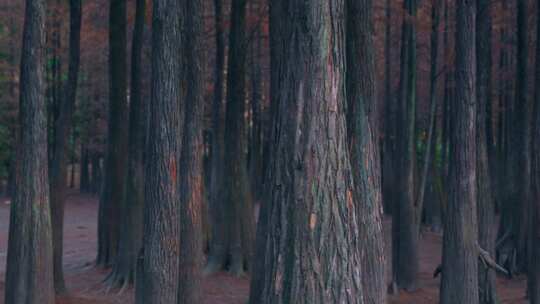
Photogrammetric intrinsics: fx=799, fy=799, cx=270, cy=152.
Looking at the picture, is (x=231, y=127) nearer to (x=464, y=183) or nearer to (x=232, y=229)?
(x=232, y=229)

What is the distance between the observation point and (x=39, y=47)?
13.7 metres

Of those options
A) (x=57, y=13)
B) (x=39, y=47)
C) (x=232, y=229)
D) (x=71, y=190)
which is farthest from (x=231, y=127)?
(x=71, y=190)

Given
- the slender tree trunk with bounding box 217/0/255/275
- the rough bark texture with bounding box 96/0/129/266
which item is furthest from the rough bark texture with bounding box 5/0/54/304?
the slender tree trunk with bounding box 217/0/255/275

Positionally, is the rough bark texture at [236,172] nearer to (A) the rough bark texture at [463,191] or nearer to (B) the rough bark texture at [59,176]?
(B) the rough bark texture at [59,176]

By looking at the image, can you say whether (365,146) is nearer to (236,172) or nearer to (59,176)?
(59,176)

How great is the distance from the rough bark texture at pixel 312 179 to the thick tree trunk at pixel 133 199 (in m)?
11.9

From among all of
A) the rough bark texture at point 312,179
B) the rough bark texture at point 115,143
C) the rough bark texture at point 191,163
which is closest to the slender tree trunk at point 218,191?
the rough bark texture at point 115,143

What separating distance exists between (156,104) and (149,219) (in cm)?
186

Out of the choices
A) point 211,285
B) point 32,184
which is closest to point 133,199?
point 211,285

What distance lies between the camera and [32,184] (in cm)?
1361

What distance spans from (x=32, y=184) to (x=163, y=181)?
249 centimetres

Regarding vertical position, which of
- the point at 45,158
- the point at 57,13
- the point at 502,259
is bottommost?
the point at 502,259

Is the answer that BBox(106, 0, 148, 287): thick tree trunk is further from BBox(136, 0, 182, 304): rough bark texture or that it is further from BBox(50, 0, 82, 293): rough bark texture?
BBox(136, 0, 182, 304): rough bark texture

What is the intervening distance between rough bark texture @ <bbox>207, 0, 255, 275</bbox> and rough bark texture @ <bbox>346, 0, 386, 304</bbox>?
7374 millimetres
